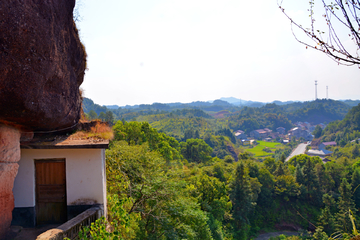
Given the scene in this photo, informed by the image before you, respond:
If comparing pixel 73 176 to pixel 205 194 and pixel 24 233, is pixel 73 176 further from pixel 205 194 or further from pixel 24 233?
pixel 205 194

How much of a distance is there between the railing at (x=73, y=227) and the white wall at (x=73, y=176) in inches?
23.3

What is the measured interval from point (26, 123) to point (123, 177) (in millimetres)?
6993

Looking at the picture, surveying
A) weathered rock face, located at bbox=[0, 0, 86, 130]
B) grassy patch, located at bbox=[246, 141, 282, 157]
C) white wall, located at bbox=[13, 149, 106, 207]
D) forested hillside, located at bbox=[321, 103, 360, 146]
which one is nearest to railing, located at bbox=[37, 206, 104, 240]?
white wall, located at bbox=[13, 149, 106, 207]

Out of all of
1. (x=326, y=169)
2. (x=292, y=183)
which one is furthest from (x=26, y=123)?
(x=326, y=169)

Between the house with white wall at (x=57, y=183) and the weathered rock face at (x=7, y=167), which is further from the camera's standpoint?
the house with white wall at (x=57, y=183)

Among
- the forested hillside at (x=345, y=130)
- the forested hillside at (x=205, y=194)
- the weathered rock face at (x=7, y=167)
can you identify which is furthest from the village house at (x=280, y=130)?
the weathered rock face at (x=7, y=167)

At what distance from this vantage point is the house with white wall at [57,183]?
24.0 feet

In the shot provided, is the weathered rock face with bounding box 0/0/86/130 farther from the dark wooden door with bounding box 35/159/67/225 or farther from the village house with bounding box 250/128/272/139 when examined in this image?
the village house with bounding box 250/128/272/139

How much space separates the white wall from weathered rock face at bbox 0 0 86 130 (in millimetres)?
1034

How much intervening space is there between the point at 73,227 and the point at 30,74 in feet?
12.6

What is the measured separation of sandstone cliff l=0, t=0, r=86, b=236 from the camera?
461 cm

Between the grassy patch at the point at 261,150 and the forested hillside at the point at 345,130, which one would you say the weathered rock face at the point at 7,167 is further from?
the forested hillside at the point at 345,130

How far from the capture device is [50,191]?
7.55m

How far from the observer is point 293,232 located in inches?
1618
